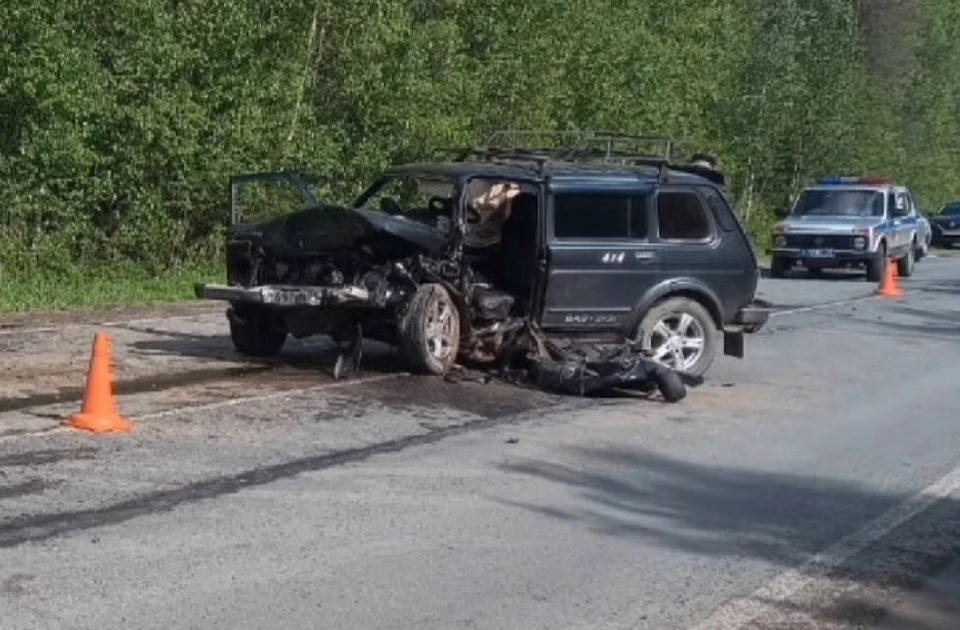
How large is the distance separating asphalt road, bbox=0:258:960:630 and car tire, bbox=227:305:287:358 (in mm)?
583

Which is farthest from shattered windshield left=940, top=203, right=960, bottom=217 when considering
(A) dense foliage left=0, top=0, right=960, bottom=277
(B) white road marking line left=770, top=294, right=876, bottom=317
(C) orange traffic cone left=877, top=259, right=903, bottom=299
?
(B) white road marking line left=770, top=294, right=876, bottom=317

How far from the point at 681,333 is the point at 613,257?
3.27ft

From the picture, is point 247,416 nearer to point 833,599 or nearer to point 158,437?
point 158,437

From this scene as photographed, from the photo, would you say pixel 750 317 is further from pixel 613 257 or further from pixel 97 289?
pixel 97 289

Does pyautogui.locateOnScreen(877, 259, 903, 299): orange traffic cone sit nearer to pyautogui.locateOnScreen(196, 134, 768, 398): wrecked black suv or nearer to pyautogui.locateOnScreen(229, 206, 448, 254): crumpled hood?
pyautogui.locateOnScreen(196, 134, 768, 398): wrecked black suv

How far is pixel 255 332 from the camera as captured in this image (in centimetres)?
1583

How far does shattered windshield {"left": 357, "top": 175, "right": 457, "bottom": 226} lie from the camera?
14984 mm

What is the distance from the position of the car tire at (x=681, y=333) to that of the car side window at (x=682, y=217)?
57 cm

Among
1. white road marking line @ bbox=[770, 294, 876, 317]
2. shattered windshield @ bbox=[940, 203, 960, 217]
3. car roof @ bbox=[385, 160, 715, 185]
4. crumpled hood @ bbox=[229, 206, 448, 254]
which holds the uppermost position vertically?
car roof @ bbox=[385, 160, 715, 185]

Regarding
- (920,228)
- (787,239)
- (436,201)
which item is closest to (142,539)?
(436,201)

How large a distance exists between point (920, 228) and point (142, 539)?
102 feet

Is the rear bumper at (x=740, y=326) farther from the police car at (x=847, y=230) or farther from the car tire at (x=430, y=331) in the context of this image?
the police car at (x=847, y=230)

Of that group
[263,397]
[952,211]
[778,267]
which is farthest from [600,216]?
[952,211]

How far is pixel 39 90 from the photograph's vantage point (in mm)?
21609
